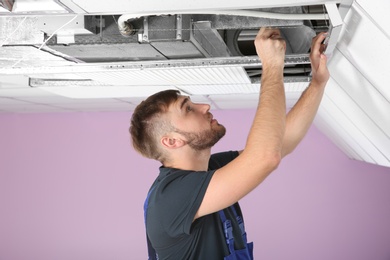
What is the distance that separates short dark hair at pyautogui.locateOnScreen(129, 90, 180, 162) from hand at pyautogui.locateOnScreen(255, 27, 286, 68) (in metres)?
0.42

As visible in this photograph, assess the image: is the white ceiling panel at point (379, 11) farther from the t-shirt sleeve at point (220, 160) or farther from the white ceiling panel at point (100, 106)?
the white ceiling panel at point (100, 106)

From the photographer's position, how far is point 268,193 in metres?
6.55

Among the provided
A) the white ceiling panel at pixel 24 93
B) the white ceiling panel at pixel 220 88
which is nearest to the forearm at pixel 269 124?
the white ceiling panel at pixel 220 88

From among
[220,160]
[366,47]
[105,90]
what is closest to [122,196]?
[105,90]

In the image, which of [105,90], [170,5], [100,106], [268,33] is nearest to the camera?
[170,5]

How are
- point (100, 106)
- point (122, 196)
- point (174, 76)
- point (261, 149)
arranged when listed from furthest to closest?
point (122, 196) < point (100, 106) < point (174, 76) < point (261, 149)

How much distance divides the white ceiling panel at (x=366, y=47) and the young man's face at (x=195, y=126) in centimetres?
57

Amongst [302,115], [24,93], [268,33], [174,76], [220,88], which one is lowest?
[302,115]

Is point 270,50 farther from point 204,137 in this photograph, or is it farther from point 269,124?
point 204,137

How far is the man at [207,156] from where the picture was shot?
1930 mm

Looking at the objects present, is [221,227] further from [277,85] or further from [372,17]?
[372,17]

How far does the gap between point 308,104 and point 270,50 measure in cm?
42

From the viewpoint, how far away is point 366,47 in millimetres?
2055

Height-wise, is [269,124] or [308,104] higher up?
[308,104]
